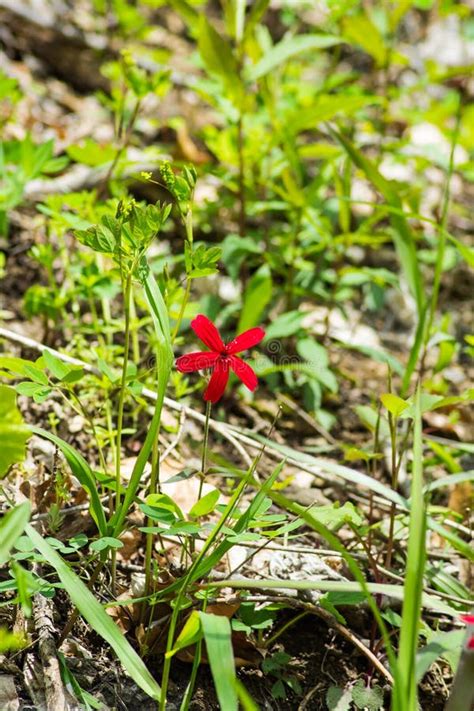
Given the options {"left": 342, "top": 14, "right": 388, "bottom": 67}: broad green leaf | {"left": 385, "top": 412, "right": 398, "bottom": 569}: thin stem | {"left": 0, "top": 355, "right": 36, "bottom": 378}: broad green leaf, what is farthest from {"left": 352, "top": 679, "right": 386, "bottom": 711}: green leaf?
{"left": 342, "top": 14, "right": 388, "bottom": 67}: broad green leaf

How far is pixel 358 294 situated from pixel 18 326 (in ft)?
4.53

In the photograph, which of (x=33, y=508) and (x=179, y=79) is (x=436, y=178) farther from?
(x=33, y=508)

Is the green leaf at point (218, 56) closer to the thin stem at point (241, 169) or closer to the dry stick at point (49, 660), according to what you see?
the thin stem at point (241, 169)

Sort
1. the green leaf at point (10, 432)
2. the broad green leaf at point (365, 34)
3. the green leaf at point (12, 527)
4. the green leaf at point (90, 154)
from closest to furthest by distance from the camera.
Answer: the green leaf at point (12, 527) → the green leaf at point (10, 432) → the green leaf at point (90, 154) → the broad green leaf at point (365, 34)

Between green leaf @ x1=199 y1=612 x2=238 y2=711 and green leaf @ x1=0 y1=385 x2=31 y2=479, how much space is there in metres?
0.40

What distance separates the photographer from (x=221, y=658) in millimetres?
1123

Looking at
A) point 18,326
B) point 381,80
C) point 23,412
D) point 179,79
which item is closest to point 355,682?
point 23,412

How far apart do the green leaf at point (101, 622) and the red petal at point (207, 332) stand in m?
0.45

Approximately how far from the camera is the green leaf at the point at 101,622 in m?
1.21

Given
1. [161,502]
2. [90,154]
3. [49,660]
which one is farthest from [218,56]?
[49,660]

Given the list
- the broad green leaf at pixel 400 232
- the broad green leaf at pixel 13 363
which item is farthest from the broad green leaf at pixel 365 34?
the broad green leaf at pixel 13 363

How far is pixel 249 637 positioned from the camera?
A: 156cm

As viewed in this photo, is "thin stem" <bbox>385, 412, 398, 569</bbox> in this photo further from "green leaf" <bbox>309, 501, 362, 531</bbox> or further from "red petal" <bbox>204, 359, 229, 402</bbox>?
"red petal" <bbox>204, 359, 229, 402</bbox>

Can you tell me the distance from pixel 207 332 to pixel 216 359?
0.06 meters
